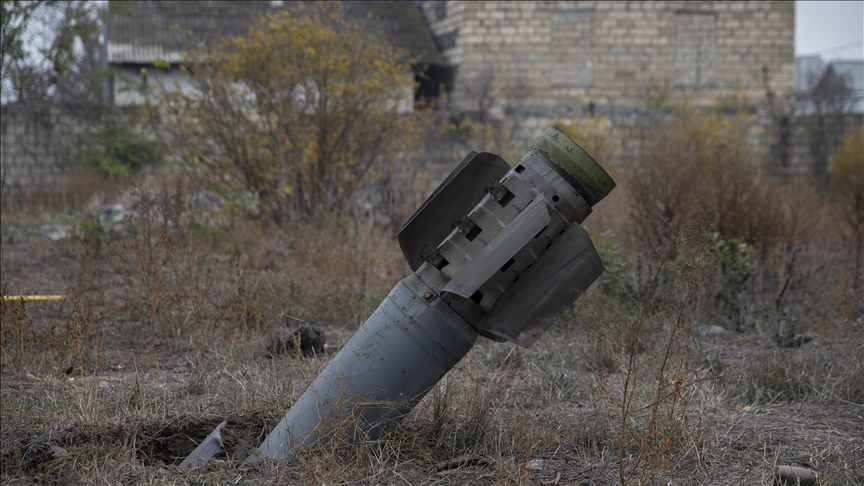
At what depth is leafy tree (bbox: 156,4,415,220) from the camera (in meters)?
8.05

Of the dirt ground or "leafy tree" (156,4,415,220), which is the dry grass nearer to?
the dirt ground

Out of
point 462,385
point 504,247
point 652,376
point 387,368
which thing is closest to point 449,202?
point 504,247

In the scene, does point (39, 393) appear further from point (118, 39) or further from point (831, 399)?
point (118, 39)

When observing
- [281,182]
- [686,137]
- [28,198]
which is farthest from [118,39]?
[686,137]

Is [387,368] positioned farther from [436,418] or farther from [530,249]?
[530,249]

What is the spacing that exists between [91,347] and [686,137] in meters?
6.68

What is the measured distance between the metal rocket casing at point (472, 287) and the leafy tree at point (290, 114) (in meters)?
5.09

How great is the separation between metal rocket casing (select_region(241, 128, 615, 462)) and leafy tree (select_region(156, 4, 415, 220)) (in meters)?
5.09

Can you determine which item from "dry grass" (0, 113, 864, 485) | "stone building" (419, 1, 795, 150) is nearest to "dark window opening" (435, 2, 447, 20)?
"stone building" (419, 1, 795, 150)

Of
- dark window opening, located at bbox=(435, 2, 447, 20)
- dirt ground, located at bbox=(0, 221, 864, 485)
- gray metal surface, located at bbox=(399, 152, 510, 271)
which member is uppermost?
dark window opening, located at bbox=(435, 2, 447, 20)

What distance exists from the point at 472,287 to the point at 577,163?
0.59 metres

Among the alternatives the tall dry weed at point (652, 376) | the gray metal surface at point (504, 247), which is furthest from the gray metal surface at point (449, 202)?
the tall dry weed at point (652, 376)

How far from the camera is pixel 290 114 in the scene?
26.2 feet

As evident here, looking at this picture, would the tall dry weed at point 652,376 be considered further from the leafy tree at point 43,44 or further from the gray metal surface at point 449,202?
the leafy tree at point 43,44
